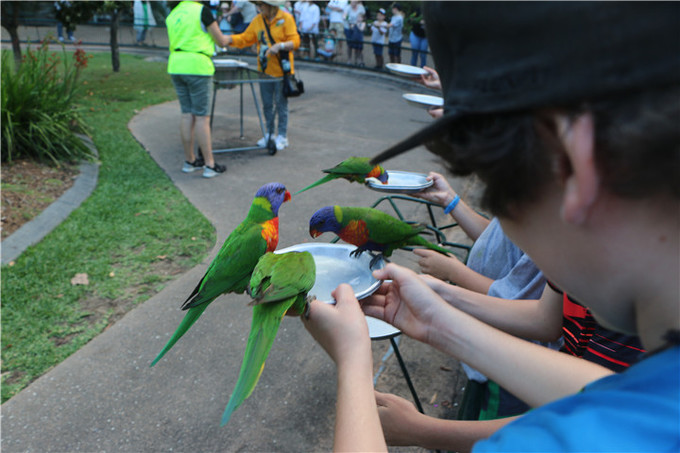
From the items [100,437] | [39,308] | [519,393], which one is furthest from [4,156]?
[519,393]

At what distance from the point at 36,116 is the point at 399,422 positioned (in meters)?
4.72

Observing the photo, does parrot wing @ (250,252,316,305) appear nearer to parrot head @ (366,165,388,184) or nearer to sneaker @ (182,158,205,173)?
parrot head @ (366,165,388,184)

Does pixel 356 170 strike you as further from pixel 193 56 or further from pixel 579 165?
pixel 193 56

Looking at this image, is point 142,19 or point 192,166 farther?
point 142,19

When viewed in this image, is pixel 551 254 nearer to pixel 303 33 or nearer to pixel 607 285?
pixel 607 285

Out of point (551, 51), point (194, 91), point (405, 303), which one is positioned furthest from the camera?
point (194, 91)

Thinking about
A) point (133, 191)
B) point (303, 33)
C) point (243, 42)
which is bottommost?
point (133, 191)

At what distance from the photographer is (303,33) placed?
12.4 meters

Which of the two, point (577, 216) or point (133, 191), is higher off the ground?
point (577, 216)

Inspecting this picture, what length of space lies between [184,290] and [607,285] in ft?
8.95

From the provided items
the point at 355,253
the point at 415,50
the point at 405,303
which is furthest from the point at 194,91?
the point at 415,50

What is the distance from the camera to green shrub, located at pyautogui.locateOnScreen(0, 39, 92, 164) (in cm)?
423

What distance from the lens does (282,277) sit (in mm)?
1057

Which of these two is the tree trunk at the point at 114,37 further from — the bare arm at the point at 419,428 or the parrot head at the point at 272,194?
the bare arm at the point at 419,428
